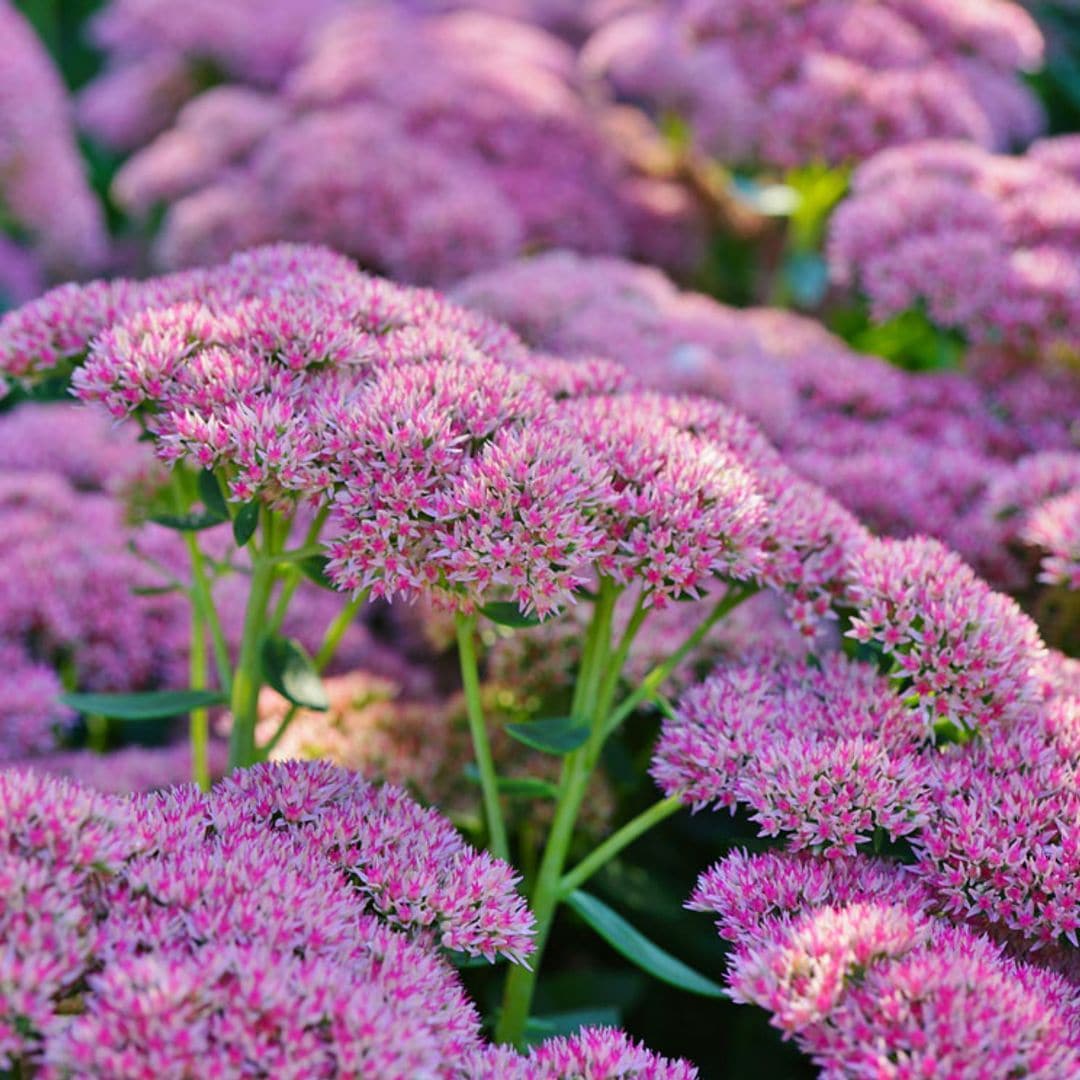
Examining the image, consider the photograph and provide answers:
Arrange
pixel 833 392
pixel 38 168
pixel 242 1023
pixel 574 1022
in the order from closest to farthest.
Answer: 1. pixel 242 1023
2. pixel 574 1022
3. pixel 833 392
4. pixel 38 168

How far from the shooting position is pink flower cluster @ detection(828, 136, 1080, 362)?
2111 mm

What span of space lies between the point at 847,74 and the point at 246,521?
1.96m

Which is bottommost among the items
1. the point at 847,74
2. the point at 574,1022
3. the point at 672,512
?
the point at 574,1022

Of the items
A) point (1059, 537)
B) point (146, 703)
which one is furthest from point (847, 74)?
point (146, 703)

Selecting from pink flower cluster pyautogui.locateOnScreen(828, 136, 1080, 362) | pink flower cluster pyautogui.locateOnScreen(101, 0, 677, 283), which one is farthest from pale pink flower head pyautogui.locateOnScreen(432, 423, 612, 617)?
pink flower cluster pyautogui.locateOnScreen(101, 0, 677, 283)

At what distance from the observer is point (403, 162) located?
271 centimetres

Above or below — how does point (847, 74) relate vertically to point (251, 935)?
above

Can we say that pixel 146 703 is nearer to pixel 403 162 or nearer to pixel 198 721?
pixel 198 721

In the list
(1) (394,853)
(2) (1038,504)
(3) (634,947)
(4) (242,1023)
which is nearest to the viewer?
(4) (242,1023)

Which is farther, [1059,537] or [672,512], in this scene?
[1059,537]

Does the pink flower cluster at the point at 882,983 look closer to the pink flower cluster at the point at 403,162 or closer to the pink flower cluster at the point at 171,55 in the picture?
the pink flower cluster at the point at 403,162

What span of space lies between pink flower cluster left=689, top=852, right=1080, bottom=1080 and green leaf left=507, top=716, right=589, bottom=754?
22 centimetres

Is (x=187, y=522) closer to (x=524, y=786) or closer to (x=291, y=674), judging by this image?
(x=291, y=674)

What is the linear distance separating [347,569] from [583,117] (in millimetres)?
2375
